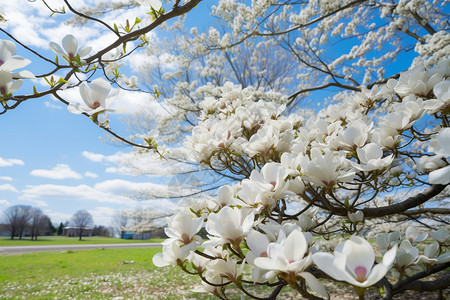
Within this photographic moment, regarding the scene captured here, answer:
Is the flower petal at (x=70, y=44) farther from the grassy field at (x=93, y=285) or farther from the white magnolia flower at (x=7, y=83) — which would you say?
the grassy field at (x=93, y=285)

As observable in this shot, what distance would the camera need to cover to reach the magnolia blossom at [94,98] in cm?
87

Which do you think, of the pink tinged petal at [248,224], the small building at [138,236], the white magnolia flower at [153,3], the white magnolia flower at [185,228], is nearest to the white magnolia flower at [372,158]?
the pink tinged petal at [248,224]

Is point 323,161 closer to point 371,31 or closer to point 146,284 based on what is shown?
point 146,284

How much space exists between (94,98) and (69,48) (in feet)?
0.96

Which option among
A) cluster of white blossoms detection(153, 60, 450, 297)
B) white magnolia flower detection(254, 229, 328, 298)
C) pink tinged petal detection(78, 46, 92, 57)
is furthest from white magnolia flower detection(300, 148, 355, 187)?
pink tinged petal detection(78, 46, 92, 57)

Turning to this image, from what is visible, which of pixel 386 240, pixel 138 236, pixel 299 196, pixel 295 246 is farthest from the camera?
pixel 138 236

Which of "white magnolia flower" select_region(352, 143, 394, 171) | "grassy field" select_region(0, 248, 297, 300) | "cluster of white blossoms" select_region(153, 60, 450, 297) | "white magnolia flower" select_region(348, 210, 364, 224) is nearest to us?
"cluster of white blossoms" select_region(153, 60, 450, 297)

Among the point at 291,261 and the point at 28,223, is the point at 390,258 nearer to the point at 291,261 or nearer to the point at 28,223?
the point at 291,261

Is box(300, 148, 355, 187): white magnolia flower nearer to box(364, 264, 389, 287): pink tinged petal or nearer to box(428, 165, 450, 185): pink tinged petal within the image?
box(428, 165, 450, 185): pink tinged petal

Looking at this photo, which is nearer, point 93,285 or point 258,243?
point 258,243

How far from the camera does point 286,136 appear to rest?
131 centimetres

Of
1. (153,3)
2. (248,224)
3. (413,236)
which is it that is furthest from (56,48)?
(413,236)

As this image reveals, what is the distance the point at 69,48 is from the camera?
1.03m

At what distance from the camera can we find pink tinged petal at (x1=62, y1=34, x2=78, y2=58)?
1011 millimetres
